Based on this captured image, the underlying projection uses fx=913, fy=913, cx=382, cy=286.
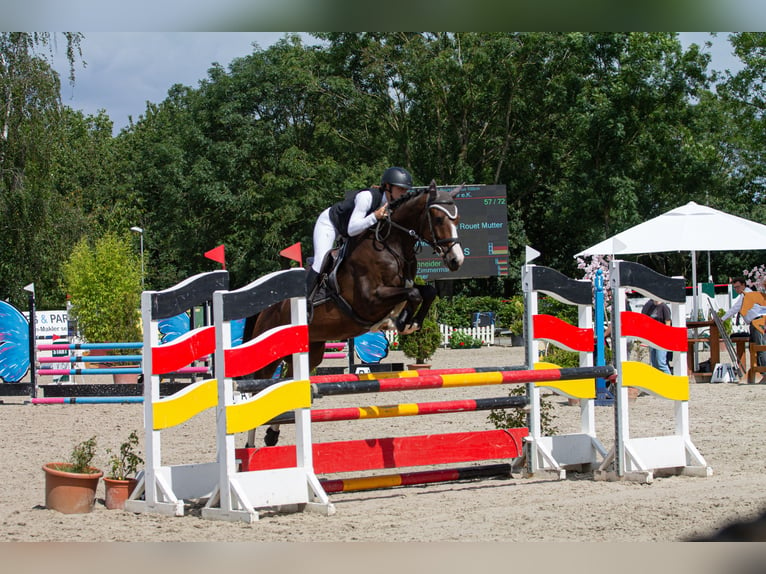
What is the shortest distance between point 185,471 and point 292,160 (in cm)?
2380

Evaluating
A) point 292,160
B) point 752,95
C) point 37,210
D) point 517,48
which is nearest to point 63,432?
point 37,210

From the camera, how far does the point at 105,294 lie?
15.6 m

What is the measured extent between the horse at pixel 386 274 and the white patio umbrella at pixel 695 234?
716 centimetres

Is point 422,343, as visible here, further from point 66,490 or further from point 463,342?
point 66,490

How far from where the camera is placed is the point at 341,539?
392 cm

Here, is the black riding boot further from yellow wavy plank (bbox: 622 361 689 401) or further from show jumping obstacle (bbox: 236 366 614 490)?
yellow wavy plank (bbox: 622 361 689 401)

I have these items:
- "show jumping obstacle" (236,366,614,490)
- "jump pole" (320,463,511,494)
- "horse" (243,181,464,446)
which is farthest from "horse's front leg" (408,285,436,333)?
"jump pole" (320,463,511,494)

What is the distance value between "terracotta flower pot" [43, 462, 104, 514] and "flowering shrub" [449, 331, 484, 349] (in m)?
15.8

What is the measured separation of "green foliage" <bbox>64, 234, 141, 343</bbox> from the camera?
1475 cm

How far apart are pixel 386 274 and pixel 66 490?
212cm

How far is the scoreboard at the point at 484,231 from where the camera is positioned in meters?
16.0

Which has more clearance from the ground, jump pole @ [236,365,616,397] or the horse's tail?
the horse's tail

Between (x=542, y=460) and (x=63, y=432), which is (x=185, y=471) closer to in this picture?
(x=542, y=460)

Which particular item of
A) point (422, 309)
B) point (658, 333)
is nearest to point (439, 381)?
point (422, 309)
